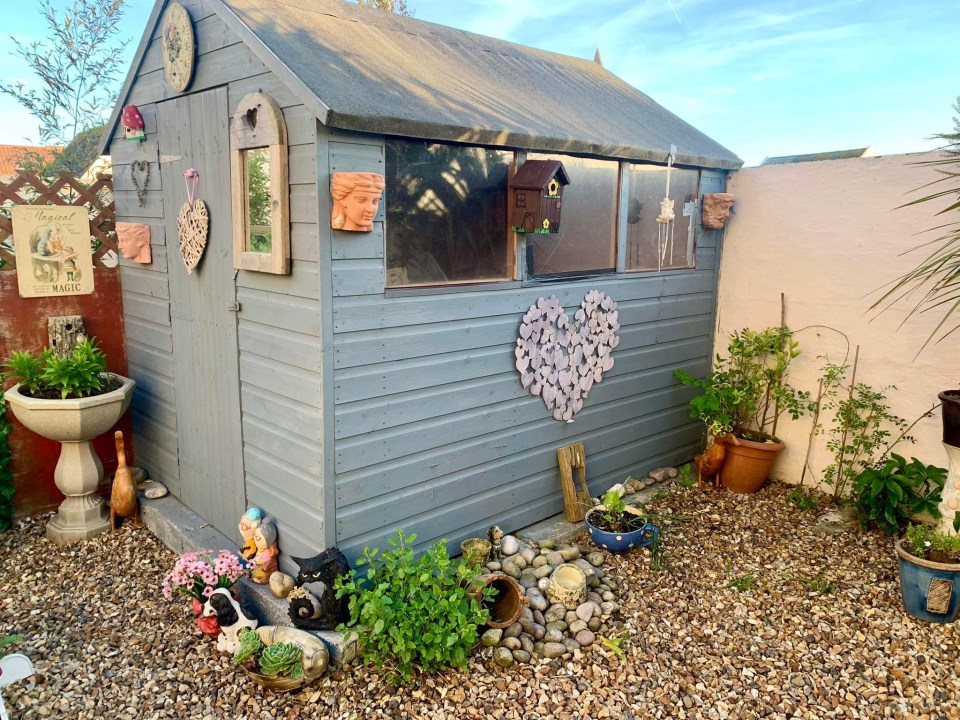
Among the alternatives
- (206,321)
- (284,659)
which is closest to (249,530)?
(284,659)

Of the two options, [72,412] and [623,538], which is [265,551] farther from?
[623,538]

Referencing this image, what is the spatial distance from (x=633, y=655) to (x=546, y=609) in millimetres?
499

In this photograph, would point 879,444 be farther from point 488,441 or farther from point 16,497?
point 16,497

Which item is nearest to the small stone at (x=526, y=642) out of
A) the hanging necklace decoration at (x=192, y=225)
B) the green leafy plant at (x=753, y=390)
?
the green leafy plant at (x=753, y=390)

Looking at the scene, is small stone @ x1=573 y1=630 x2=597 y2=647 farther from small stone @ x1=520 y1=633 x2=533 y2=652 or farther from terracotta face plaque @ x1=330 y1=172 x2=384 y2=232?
terracotta face plaque @ x1=330 y1=172 x2=384 y2=232

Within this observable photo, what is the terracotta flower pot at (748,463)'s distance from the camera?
509cm

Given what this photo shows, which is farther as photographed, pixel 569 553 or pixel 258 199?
pixel 569 553

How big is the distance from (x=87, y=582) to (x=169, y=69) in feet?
10.2

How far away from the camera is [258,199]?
3475 mm

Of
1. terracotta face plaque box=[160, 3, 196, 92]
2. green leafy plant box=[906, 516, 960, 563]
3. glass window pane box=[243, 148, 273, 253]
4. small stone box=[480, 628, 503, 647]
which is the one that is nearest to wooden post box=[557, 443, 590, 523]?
small stone box=[480, 628, 503, 647]

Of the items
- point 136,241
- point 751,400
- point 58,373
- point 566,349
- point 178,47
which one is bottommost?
point 751,400

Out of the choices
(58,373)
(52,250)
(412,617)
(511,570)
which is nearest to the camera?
(412,617)

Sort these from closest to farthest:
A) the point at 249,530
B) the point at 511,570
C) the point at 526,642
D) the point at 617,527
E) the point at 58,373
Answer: the point at 526,642, the point at 249,530, the point at 511,570, the point at 617,527, the point at 58,373

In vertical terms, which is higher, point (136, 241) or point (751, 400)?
point (136, 241)
